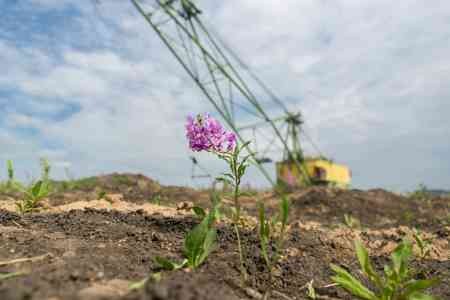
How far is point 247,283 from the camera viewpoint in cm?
180

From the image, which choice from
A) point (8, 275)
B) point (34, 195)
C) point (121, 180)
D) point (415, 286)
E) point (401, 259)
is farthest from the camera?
point (121, 180)

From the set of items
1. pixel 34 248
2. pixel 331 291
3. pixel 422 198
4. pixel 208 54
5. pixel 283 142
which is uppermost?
pixel 208 54

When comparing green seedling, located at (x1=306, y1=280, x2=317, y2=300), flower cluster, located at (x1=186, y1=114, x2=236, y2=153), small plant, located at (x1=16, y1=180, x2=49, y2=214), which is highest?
flower cluster, located at (x1=186, y1=114, x2=236, y2=153)

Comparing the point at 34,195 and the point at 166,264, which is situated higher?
the point at 34,195

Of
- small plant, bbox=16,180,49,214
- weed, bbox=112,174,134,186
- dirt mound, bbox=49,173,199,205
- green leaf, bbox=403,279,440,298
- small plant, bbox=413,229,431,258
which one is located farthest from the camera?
weed, bbox=112,174,134,186

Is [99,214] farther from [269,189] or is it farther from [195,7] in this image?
[195,7]

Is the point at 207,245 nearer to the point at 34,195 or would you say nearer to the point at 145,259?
the point at 145,259

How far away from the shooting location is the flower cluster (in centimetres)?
191

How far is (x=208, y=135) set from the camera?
6.25 feet

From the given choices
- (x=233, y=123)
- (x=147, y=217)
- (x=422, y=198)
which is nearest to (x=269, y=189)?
(x=422, y=198)

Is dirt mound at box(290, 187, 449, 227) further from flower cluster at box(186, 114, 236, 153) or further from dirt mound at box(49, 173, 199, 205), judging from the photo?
flower cluster at box(186, 114, 236, 153)

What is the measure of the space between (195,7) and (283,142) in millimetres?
5546

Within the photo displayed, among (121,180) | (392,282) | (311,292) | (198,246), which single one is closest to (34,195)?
(198,246)

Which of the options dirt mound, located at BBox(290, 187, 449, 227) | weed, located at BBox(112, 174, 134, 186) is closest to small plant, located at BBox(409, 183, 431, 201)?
dirt mound, located at BBox(290, 187, 449, 227)
